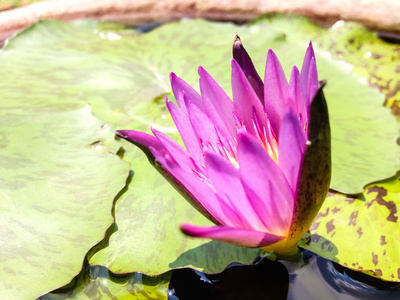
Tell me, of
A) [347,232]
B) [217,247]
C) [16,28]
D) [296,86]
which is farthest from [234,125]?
[16,28]

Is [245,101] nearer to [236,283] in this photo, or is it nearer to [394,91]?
[236,283]

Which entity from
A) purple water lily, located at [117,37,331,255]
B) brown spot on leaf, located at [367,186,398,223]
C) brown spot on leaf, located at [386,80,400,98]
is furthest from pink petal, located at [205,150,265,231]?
brown spot on leaf, located at [386,80,400,98]

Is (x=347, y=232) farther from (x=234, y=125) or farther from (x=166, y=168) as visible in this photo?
(x=166, y=168)

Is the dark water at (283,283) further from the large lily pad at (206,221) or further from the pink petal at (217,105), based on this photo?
the pink petal at (217,105)

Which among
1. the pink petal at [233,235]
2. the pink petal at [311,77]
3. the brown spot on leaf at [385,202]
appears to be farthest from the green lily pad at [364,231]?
the pink petal at [311,77]

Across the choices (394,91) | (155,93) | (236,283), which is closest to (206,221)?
(236,283)

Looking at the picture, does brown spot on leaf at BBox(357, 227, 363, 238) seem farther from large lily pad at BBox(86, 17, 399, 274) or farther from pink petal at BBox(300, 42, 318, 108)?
pink petal at BBox(300, 42, 318, 108)
